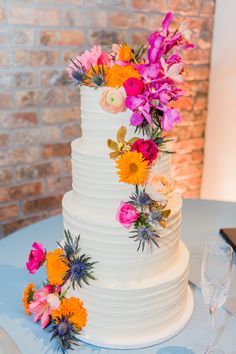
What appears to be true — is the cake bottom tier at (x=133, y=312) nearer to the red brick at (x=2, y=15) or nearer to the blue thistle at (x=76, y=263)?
the blue thistle at (x=76, y=263)

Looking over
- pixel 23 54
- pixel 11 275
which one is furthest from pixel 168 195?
pixel 23 54

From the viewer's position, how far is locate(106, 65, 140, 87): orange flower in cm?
97

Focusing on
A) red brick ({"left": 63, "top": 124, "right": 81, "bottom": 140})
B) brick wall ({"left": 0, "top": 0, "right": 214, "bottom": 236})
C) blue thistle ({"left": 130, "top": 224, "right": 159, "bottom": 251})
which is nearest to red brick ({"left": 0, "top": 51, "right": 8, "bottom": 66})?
brick wall ({"left": 0, "top": 0, "right": 214, "bottom": 236})

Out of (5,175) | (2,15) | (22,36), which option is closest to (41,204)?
(5,175)

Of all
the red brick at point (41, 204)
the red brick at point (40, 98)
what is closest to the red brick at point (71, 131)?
the red brick at point (40, 98)

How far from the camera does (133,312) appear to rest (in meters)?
1.02

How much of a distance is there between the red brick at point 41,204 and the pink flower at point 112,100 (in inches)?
58.3

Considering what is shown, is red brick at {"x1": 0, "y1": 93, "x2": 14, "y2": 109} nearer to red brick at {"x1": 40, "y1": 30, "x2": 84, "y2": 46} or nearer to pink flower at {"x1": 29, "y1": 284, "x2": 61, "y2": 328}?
red brick at {"x1": 40, "y1": 30, "x2": 84, "y2": 46}

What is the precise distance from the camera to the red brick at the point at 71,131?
7.78 ft

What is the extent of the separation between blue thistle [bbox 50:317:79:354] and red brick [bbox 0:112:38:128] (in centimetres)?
135

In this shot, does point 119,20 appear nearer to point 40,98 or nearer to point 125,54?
point 40,98

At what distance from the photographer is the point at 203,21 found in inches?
108

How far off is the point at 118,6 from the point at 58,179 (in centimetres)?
101

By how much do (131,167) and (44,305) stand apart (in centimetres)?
42
